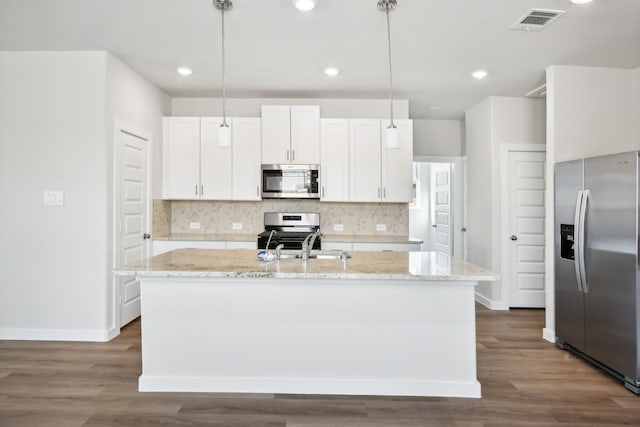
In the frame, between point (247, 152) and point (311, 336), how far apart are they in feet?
8.88

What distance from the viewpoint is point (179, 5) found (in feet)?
8.64

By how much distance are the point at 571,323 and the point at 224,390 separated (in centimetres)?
277

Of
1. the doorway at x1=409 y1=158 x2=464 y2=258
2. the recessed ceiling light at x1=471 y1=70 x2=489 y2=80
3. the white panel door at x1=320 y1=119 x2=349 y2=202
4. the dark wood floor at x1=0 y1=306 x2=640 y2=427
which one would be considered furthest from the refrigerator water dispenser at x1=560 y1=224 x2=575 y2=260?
the doorway at x1=409 y1=158 x2=464 y2=258

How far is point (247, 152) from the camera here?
4547 millimetres

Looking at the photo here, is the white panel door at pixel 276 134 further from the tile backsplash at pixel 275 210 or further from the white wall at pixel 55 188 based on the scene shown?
the white wall at pixel 55 188

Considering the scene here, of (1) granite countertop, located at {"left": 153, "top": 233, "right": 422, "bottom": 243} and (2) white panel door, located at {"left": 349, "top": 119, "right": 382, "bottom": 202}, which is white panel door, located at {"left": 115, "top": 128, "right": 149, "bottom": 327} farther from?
(2) white panel door, located at {"left": 349, "top": 119, "right": 382, "bottom": 202}

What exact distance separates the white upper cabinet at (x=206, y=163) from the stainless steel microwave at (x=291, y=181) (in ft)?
0.42

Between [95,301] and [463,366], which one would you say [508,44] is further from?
[95,301]

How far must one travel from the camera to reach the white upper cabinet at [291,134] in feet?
14.8

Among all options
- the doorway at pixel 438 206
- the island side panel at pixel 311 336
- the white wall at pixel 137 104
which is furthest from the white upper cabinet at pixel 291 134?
the island side panel at pixel 311 336

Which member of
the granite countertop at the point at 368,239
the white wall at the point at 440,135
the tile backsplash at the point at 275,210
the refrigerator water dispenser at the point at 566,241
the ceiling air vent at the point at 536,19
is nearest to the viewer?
the ceiling air vent at the point at 536,19

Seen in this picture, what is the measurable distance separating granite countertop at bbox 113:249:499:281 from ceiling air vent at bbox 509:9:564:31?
177cm

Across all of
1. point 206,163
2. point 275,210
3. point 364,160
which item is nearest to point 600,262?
point 364,160

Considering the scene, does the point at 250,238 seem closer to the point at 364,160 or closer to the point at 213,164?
the point at 213,164
